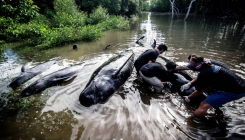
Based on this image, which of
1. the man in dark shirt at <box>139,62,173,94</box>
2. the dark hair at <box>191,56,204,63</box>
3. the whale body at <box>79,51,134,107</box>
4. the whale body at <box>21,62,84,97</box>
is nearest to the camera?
the dark hair at <box>191,56,204,63</box>

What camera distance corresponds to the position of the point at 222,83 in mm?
4016

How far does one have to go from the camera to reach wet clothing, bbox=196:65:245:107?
3.97 metres

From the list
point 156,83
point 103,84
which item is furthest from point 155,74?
point 103,84

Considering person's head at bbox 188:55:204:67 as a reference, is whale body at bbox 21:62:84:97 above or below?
below

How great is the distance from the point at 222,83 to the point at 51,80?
587 cm

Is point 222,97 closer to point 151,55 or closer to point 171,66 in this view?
point 171,66

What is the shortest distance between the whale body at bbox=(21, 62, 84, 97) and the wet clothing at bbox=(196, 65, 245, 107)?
5287 mm

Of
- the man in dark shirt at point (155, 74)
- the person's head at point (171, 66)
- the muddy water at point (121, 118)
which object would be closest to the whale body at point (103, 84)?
the muddy water at point (121, 118)

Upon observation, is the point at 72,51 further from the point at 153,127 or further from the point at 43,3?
the point at 43,3

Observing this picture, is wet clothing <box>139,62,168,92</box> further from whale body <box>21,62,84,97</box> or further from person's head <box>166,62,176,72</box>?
whale body <box>21,62,84,97</box>

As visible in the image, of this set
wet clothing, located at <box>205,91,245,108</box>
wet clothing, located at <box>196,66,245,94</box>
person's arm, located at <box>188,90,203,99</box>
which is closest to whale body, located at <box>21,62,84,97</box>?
person's arm, located at <box>188,90,203,99</box>

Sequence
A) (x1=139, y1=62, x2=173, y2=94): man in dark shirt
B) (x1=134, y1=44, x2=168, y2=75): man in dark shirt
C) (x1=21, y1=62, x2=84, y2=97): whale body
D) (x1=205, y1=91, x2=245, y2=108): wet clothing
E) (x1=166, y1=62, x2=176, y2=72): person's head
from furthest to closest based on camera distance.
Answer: (x1=134, y1=44, x2=168, y2=75): man in dark shirt < (x1=166, y1=62, x2=176, y2=72): person's head < (x1=139, y1=62, x2=173, y2=94): man in dark shirt < (x1=21, y1=62, x2=84, y2=97): whale body < (x1=205, y1=91, x2=245, y2=108): wet clothing

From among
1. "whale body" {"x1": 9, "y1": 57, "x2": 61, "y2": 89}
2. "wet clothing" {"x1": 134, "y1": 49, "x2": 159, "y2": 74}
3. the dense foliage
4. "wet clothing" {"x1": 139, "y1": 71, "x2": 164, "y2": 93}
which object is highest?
the dense foliage

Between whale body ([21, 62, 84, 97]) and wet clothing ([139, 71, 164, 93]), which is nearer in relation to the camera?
whale body ([21, 62, 84, 97])
